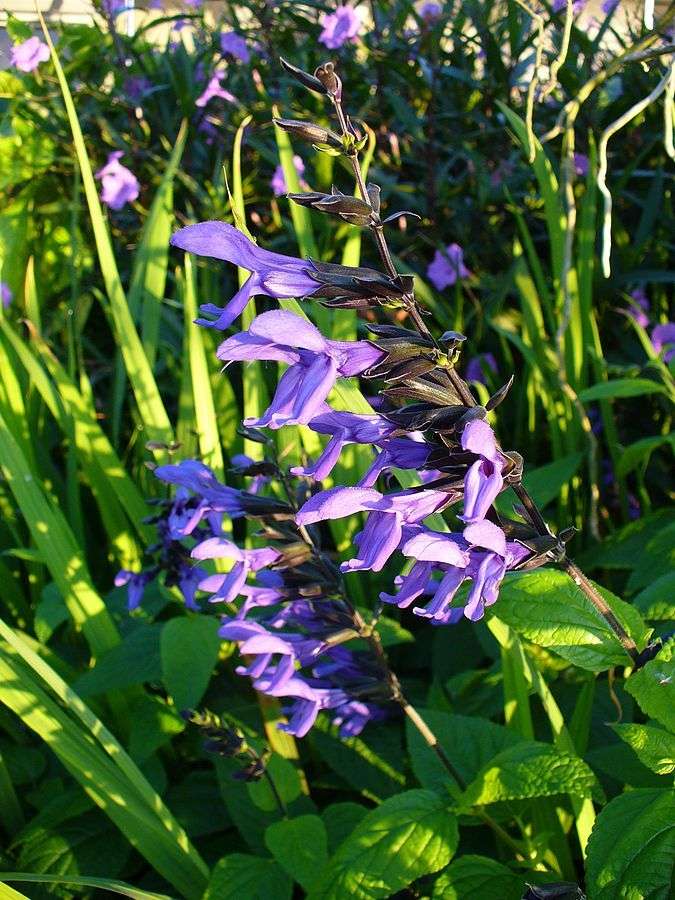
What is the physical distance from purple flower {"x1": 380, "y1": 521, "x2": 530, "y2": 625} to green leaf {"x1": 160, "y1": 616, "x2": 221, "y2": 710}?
1.61 ft

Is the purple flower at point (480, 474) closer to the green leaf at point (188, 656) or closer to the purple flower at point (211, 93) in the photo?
the green leaf at point (188, 656)

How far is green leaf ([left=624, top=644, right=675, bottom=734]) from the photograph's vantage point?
2.53ft

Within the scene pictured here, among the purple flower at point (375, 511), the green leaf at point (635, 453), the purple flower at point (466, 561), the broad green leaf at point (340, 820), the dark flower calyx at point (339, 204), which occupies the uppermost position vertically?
the dark flower calyx at point (339, 204)

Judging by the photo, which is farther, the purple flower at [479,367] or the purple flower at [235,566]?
the purple flower at [479,367]

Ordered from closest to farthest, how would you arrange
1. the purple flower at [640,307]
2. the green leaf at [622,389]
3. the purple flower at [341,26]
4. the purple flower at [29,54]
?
the green leaf at [622,389], the purple flower at [640,307], the purple flower at [341,26], the purple flower at [29,54]

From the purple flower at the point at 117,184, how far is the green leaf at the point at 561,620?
6.63 feet

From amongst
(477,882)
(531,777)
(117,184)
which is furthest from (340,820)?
(117,184)

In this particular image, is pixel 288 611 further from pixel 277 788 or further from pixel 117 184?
pixel 117 184

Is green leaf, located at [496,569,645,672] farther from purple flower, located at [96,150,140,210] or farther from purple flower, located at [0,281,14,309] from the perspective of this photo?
purple flower, located at [96,150,140,210]

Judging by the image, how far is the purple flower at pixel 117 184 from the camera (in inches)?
98.3

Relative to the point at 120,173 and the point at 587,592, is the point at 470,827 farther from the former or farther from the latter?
the point at 120,173

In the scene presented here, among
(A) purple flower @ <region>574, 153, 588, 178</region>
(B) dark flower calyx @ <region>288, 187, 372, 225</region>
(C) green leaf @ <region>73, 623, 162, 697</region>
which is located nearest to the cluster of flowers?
(C) green leaf @ <region>73, 623, 162, 697</region>

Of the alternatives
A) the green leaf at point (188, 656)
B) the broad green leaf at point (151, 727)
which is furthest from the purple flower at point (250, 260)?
the broad green leaf at point (151, 727)

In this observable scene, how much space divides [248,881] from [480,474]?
2.08 ft
